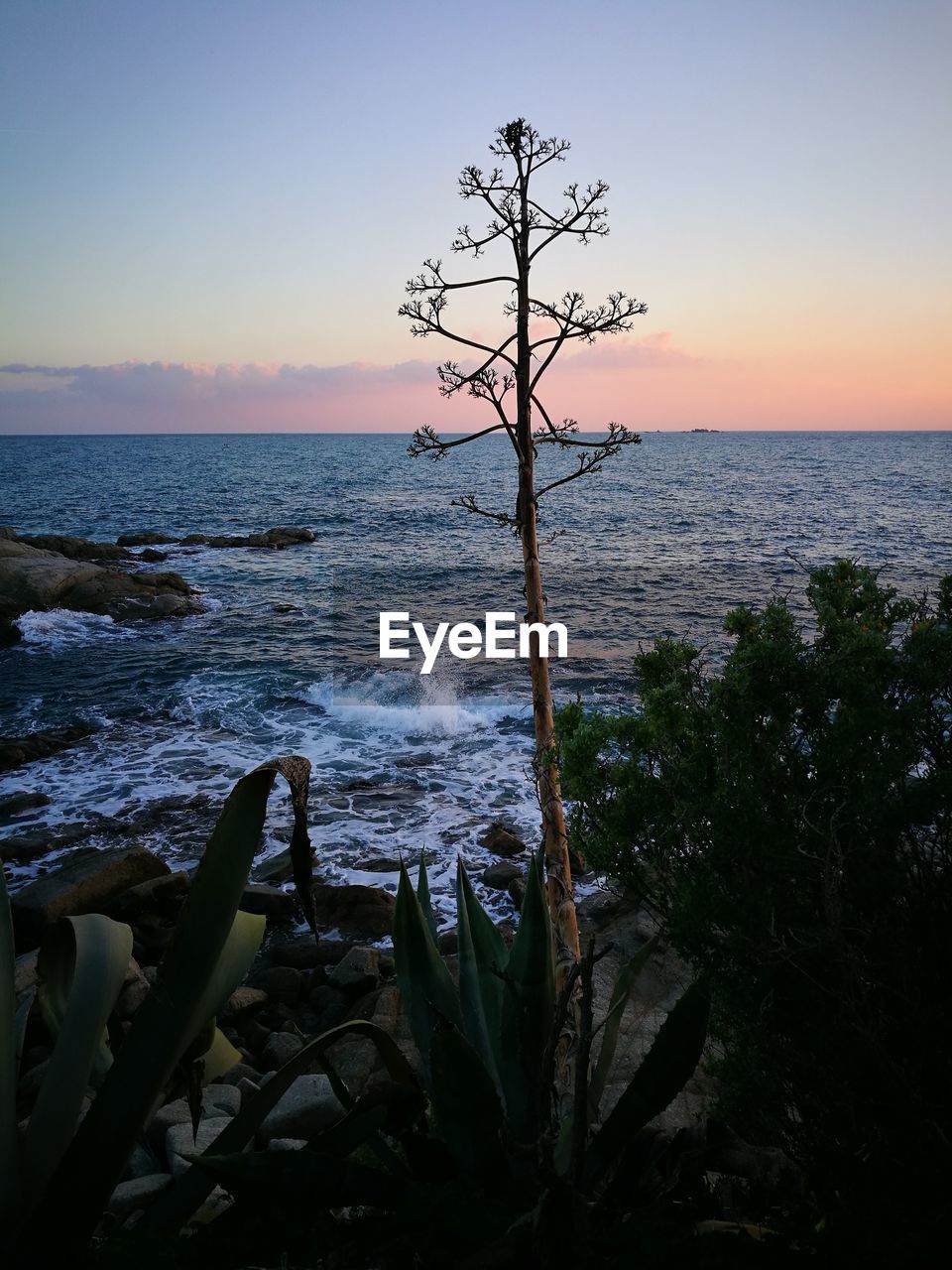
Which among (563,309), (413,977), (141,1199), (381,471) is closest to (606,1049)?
(413,977)

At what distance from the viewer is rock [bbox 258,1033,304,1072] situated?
6.50 metres

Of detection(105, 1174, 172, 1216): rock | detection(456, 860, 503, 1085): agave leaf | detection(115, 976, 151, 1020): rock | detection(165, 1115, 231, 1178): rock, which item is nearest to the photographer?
detection(456, 860, 503, 1085): agave leaf

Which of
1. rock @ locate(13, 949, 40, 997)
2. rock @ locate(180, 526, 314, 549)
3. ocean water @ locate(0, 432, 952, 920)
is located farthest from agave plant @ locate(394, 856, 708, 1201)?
rock @ locate(180, 526, 314, 549)

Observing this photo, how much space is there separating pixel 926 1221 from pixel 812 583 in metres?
3.94

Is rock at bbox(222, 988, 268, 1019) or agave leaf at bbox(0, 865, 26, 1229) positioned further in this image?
rock at bbox(222, 988, 268, 1019)

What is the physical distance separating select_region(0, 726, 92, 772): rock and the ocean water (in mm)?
315

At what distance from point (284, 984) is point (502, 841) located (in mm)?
3963

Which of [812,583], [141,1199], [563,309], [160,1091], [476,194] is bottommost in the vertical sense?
[141,1199]

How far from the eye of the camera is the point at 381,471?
93812 millimetres

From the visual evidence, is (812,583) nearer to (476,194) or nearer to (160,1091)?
(476,194)

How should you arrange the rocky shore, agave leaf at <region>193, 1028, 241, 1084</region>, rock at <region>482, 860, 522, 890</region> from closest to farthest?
agave leaf at <region>193, 1028, 241, 1084</region>
rock at <region>482, 860, 522, 890</region>
the rocky shore

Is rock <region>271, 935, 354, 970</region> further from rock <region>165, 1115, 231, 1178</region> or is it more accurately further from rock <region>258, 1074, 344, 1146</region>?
rock <region>165, 1115, 231, 1178</region>

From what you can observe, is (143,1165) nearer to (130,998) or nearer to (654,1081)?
(130,998)

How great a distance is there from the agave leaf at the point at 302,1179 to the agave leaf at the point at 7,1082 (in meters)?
0.41
